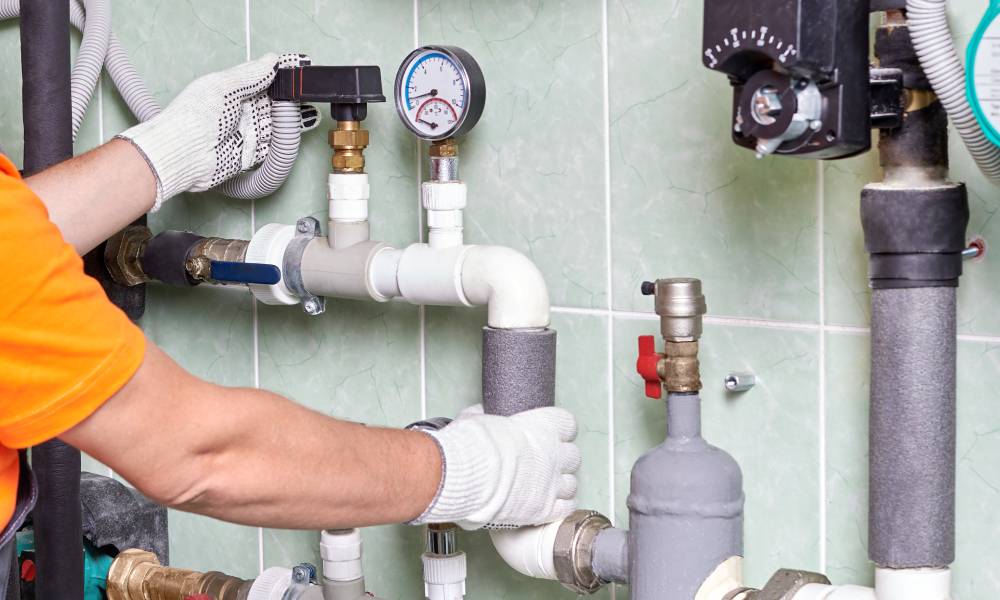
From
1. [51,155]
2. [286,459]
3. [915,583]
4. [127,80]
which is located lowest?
[915,583]

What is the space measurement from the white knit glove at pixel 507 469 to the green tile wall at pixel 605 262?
0.11m

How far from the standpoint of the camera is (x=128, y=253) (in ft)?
4.35

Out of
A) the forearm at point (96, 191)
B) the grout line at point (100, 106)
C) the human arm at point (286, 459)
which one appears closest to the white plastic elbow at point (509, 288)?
the human arm at point (286, 459)

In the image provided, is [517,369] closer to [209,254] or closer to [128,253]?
[209,254]

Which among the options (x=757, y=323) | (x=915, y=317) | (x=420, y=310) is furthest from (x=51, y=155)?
(x=915, y=317)

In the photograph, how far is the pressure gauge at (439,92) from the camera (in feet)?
→ 3.52

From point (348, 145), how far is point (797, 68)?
20.2 inches

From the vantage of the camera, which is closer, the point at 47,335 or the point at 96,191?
the point at 47,335

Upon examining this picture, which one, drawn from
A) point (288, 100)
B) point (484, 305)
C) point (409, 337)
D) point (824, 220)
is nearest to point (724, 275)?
point (824, 220)

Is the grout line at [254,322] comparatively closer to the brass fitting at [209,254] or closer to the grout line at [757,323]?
the brass fitting at [209,254]

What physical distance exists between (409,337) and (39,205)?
60 cm

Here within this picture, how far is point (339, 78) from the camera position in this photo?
3.65 feet

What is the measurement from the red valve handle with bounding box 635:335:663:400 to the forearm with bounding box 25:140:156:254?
484 mm

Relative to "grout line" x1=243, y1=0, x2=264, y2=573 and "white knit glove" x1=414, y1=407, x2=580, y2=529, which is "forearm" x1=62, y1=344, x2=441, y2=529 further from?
"grout line" x1=243, y1=0, x2=264, y2=573
